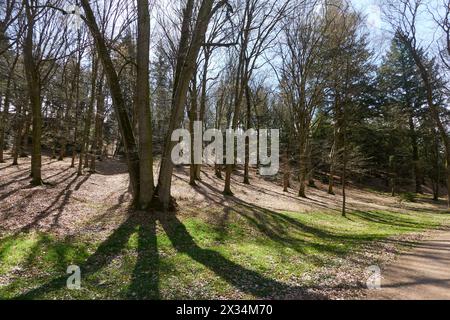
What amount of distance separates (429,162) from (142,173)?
29.9 meters

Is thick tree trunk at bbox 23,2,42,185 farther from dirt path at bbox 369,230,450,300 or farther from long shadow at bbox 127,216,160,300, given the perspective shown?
dirt path at bbox 369,230,450,300

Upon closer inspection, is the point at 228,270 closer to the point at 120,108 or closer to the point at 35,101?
the point at 120,108

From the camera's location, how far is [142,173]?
10.6 meters

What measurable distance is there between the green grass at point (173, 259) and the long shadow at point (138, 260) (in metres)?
0.02

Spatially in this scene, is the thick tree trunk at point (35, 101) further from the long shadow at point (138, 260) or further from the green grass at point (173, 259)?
the green grass at point (173, 259)

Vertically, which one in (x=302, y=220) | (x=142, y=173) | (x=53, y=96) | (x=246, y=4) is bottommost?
(x=302, y=220)

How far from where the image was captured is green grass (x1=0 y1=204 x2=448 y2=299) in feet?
18.0

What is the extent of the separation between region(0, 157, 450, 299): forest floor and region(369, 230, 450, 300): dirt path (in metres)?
0.36

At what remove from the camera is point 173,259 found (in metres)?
7.06

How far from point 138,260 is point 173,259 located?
28.1 inches

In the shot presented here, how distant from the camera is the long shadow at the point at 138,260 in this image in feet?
17.5

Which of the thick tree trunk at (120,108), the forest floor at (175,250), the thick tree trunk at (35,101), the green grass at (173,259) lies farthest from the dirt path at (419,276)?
the thick tree trunk at (35,101)

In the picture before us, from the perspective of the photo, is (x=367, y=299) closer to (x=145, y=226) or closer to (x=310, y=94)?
(x=145, y=226)
